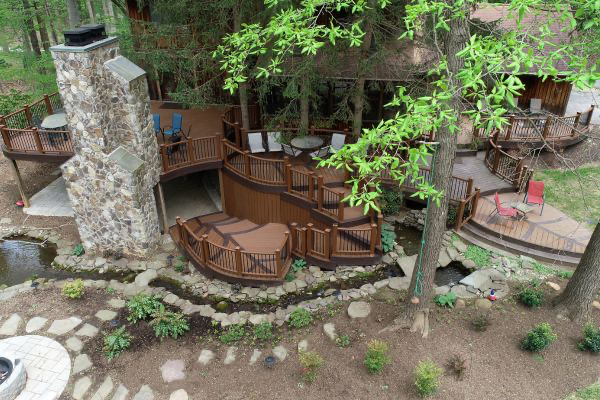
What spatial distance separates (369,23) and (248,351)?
8178mm

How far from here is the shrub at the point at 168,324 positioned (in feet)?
28.5

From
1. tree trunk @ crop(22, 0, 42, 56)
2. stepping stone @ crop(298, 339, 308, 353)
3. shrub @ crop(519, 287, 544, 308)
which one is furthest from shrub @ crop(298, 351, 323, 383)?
Result: tree trunk @ crop(22, 0, 42, 56)

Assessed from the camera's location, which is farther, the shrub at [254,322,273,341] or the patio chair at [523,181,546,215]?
the patio chair at [523,181,546,215]

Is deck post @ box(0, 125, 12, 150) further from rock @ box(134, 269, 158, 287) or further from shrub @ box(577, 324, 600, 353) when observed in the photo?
shrub @ box(577, 324, 600, 353)

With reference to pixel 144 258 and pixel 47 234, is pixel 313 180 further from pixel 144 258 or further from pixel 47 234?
pixel 47 234

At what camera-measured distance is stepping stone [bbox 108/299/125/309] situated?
31.5ft

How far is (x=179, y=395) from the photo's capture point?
24.7 ft

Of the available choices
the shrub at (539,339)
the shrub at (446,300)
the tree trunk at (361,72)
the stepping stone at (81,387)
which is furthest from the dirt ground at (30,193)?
the shrub at (539,339)

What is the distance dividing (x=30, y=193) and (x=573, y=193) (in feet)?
58.5

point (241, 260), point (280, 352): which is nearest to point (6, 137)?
point (241, 260)

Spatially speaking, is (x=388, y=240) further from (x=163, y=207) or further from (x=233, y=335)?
(x=163, y=207)

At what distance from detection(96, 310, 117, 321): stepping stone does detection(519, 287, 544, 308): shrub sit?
8813 millimetres

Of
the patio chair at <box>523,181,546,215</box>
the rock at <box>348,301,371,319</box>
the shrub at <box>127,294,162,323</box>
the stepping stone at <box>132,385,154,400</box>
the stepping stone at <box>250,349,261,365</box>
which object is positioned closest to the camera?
the stepping stone at <box>132,385,154,400</box>

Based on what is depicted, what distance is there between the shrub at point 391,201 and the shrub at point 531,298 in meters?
4.35
